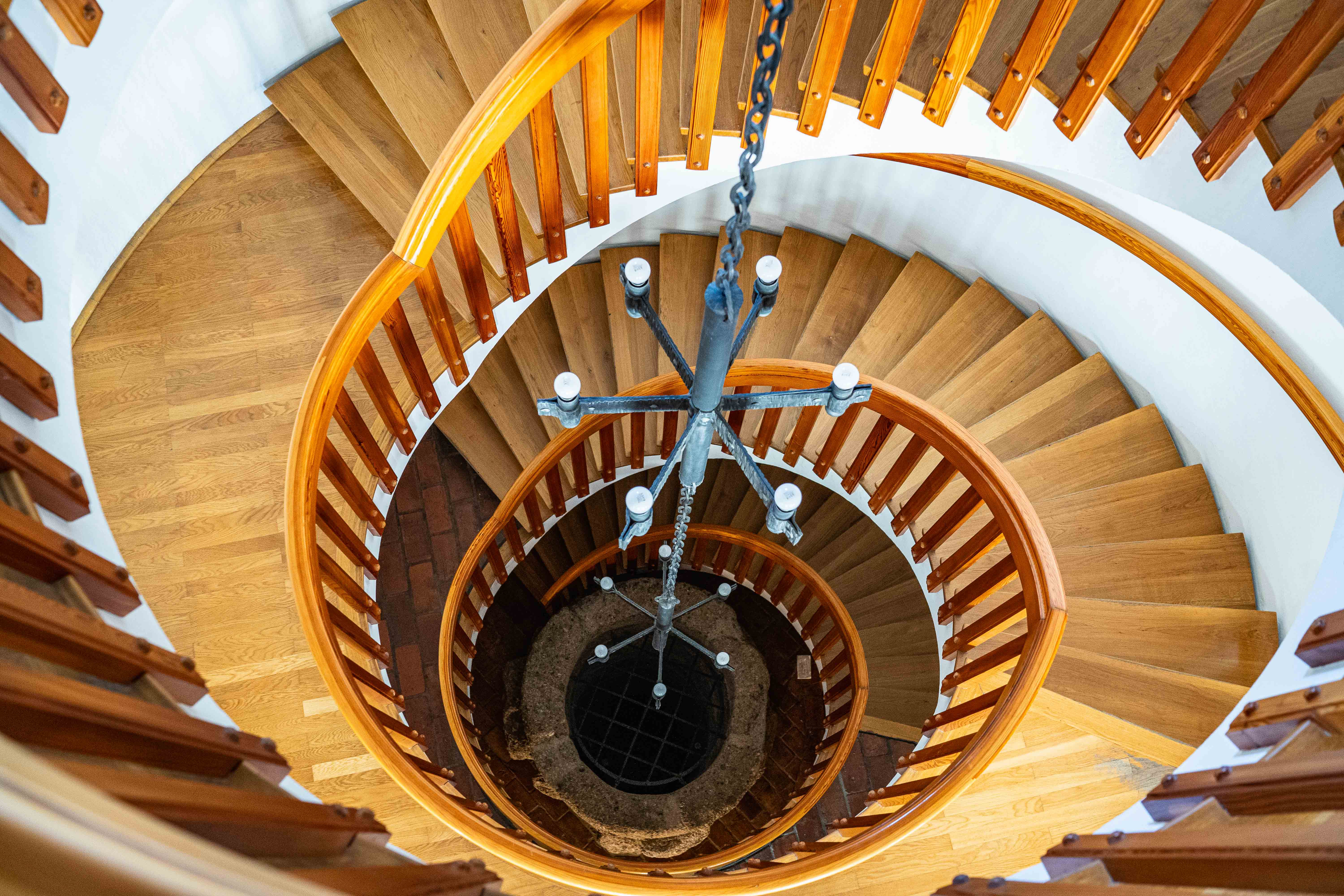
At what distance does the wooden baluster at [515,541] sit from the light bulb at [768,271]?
299 cm

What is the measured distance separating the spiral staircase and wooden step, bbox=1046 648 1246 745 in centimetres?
1

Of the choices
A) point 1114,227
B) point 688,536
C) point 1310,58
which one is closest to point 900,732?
point 688,536

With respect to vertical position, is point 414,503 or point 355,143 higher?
point 355,143

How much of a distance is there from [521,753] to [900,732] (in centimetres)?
271

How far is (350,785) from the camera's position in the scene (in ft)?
9.32

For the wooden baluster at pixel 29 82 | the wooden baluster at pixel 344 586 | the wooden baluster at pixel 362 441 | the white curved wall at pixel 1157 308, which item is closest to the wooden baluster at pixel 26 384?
the wooden baluster at pixel 29 82

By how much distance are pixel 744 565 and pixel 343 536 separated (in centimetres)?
404

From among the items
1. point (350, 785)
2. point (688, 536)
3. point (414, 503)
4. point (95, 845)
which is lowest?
point (95, 845)

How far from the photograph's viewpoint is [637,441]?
446cm

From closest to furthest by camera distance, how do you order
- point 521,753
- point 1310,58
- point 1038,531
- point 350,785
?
1. point 1310,58
2. point 350,785
3. point 1038,531
4. point 521,753

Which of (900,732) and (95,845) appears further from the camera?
(900,732)

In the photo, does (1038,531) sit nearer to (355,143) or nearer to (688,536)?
(355,143)

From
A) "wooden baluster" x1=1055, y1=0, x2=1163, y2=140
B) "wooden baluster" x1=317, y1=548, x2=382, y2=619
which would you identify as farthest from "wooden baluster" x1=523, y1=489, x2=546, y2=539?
"wooden baluster" x1=1055, y1=0, x2=1163, y2=140

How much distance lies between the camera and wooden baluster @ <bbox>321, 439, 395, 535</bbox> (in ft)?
9.14
